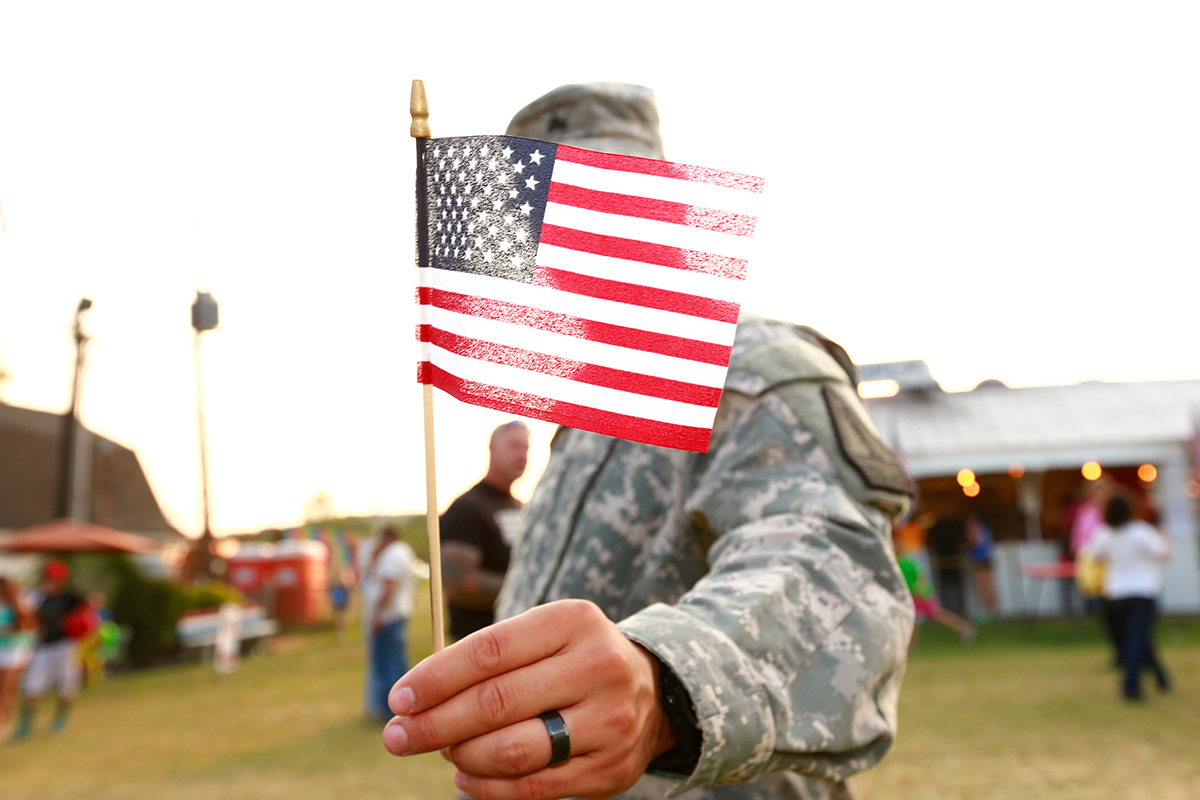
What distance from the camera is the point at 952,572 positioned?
12.9 m

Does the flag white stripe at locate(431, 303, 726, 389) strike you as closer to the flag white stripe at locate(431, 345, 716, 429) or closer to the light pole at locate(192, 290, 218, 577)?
the flag white stripe at locate(431, 345, 716, 429)

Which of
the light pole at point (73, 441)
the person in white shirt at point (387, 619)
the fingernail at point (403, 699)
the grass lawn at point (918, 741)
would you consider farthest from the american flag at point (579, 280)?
the light pole at point (73, 441)

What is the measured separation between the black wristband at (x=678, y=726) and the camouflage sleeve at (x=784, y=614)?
0.6 inches

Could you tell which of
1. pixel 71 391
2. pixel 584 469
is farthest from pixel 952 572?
pixel 71 391

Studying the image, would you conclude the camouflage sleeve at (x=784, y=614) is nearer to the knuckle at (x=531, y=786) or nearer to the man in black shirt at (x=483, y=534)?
the knuckle at (x=531, y=786)

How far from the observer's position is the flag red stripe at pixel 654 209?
45.0 inches

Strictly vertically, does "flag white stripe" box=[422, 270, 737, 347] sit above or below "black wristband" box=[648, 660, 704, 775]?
above

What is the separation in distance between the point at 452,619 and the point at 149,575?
49.8 ft

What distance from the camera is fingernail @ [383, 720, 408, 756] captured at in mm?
804

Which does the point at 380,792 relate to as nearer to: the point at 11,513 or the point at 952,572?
the point at 952,572

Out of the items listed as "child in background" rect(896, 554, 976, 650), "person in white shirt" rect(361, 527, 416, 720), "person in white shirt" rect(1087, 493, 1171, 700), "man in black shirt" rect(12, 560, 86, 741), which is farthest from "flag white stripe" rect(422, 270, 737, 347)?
"man in black shirt" rect(12, 560, 86, 741)

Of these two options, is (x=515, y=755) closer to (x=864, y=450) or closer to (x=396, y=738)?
(x=396, y=738)

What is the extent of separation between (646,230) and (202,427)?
25706mm

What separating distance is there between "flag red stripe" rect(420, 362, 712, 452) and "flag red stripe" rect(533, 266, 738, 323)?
0.51 feet
